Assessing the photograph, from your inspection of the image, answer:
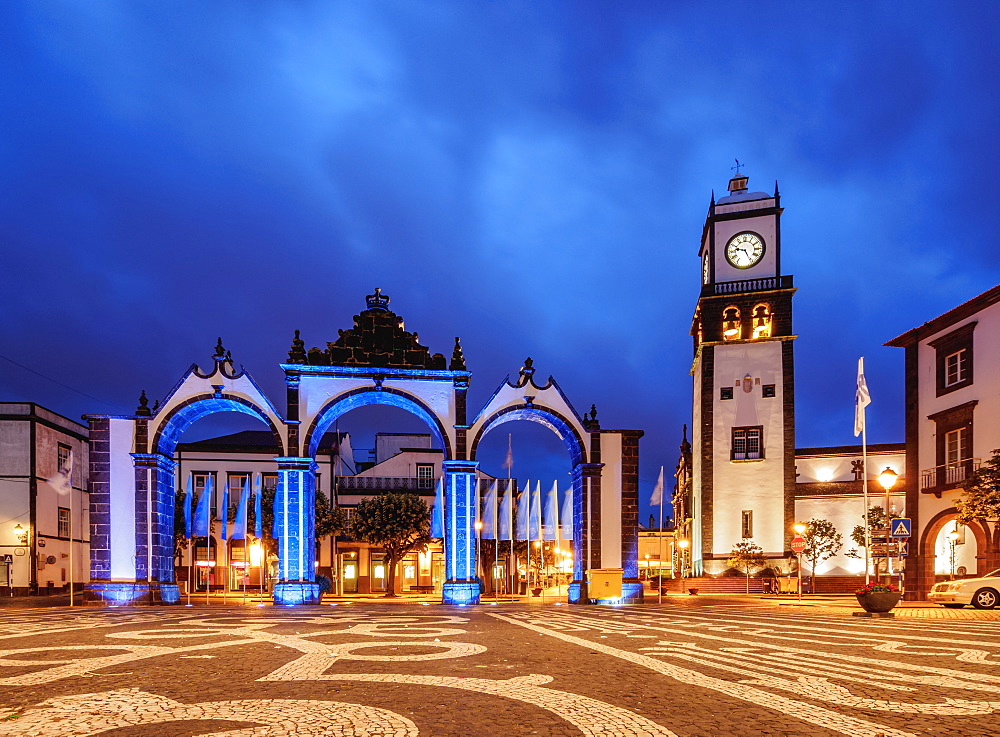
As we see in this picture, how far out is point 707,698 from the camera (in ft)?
26.7

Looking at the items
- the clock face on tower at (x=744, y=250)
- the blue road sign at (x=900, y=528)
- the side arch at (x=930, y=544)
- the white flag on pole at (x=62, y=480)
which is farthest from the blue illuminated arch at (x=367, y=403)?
the clock face on tower at (x=744, y=250)

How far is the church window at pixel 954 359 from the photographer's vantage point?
99.7 feet

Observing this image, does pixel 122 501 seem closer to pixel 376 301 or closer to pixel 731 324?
pixel 376 301

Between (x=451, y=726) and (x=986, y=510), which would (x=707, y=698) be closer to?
(x=451, y=726)

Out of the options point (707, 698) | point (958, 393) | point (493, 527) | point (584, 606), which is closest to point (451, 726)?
point (707, 698)

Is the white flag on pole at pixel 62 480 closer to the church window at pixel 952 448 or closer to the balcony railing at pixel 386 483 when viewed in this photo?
the balcony railing at pixel 386 483

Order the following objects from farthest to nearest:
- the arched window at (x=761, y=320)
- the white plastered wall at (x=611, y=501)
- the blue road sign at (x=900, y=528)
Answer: the arched window at (x=761, y=320), the white plastered wall at (x=611, y=501), the blue road sign at (x=900, y=528)

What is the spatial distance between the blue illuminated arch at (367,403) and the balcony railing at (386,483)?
27.4m

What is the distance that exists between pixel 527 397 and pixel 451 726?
80.9 feet

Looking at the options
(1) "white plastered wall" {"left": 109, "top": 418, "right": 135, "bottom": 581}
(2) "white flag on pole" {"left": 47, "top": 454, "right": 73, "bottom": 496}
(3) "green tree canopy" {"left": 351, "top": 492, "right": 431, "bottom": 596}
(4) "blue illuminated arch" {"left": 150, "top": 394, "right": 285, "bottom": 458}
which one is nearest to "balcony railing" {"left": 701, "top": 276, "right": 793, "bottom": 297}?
(3) "green tree canopy" {"left": 351, "top": 492, "right": 431, "bottom": 596}

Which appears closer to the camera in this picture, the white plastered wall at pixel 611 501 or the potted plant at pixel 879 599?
the potted plant at pixel 879 599

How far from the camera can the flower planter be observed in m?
22.2

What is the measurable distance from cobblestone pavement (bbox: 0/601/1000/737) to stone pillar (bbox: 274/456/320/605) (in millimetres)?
12290

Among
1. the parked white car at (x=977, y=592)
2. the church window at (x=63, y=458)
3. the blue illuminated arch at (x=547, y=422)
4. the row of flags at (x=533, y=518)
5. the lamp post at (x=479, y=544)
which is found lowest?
the lamp post at (x=479, y=544)
